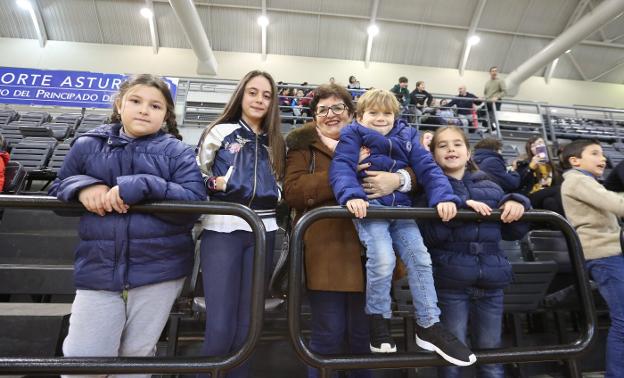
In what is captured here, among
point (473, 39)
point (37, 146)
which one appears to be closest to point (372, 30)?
point (473, 39)

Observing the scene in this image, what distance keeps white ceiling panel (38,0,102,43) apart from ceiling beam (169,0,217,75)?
138 inches

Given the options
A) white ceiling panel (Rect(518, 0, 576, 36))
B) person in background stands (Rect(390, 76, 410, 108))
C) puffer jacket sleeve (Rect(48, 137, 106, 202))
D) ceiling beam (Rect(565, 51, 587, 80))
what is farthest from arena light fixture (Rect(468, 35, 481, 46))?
puffer jacket sleeve (Rect(48, 137, 106, 202))

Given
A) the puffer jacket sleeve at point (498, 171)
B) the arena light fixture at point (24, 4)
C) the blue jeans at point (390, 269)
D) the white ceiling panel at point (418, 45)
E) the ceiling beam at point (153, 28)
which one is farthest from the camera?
the white ceiling panel at point (418, 45)

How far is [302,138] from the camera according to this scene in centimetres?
151

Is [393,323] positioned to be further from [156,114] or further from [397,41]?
[397,41]

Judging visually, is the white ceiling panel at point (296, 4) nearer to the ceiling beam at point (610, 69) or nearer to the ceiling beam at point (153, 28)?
the ceiling beam at point (153, 28)

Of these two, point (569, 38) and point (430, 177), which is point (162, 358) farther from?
point (569, 38)

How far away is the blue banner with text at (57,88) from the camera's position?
20.8ft

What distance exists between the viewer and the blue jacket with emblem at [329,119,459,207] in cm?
130

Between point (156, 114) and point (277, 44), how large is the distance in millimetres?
10348

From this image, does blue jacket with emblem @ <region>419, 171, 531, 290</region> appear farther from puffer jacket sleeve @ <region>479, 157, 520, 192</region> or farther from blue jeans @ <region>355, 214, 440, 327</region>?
puffer jacket sleeve @ <region>479, 157, 520, 192</region>

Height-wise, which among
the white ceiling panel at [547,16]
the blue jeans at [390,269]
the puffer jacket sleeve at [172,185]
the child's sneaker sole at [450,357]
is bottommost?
the child's sneaker sole at [450,357]

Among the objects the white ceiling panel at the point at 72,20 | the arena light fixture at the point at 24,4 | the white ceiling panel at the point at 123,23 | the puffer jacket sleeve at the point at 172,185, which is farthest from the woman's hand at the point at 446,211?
the arena light fixture at the point at 24,4

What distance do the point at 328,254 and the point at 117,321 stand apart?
811 millimetres
